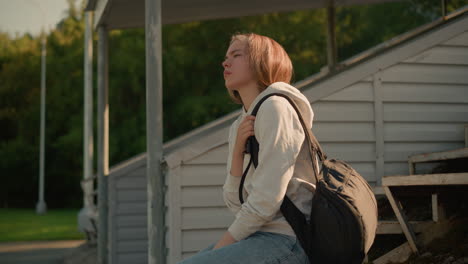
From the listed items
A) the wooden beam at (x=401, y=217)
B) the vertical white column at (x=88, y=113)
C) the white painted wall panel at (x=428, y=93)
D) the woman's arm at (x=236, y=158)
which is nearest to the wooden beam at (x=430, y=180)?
the wooden beam at (x=401, y=217)

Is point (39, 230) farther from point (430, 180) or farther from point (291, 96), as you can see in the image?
point (291, 96)

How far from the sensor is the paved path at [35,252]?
35.8 ft

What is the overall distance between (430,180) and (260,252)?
2.11 m

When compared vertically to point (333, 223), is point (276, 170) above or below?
above

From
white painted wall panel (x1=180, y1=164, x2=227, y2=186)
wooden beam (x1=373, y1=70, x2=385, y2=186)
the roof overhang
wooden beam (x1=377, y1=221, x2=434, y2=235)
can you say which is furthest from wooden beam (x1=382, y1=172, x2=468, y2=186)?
the roof overhang

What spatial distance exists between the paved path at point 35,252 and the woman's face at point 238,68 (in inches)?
341

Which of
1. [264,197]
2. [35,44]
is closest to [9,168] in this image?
[35,44]

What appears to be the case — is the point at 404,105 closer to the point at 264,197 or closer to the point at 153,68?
the point at 153,68

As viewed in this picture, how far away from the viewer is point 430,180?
158 inches

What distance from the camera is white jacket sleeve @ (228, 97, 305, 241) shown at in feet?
7.33

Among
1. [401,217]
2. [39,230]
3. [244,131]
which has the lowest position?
[39,230]

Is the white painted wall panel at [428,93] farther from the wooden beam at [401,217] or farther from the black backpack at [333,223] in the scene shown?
the black backpack at [333,223]

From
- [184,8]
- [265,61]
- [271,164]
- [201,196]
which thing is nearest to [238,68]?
[265,61]

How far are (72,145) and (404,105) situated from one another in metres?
34.4
